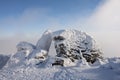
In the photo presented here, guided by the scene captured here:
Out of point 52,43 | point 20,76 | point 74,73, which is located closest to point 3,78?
point 20,76

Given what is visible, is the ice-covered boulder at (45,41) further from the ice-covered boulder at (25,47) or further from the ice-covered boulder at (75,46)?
the ice-covered boulder at (75,46)

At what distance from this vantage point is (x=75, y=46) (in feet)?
102

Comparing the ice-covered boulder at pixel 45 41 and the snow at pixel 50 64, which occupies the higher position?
the ice-covered boulder at pixel 45 41

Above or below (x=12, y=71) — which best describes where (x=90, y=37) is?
above

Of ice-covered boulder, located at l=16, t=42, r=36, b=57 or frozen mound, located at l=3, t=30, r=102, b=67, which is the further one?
ice-covered boulder, located at l=16, t=42, r=36, b=57

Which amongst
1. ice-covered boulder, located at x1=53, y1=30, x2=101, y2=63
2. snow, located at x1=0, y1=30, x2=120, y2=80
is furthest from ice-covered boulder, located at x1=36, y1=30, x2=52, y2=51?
ice-covered boulder, located at x1=53, y1=30, x2=101, y2=63

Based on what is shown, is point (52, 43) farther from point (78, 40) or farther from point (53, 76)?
point (53, 76)

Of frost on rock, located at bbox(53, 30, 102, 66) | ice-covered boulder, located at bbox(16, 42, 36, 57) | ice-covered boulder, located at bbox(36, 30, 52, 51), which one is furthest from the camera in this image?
ice-covered boulder, located at bbox(36, 30, 52, 51)

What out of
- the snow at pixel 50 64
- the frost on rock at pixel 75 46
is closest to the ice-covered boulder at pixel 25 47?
the snow at pixel 50 64

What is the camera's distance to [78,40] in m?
31.6

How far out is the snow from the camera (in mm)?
21031

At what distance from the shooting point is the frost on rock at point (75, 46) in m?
30.6

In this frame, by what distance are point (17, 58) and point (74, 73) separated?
10.7m

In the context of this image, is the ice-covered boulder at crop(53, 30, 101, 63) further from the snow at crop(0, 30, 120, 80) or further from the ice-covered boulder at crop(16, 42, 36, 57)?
the ice-covered boulder at crop(16, 42, 36, 57)
